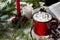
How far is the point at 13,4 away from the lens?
1019 millimetres

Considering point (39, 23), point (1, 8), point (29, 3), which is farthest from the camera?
point (29, 3)

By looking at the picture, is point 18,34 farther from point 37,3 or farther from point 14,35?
point 37,3

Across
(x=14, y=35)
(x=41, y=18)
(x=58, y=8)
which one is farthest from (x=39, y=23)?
(x=58, y=8)

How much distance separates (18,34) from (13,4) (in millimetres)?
267

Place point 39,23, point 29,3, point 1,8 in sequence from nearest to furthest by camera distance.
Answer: point 39,23 → point 1,8 → point 29,3

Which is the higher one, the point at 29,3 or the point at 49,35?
the point at 29,3

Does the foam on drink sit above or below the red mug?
above

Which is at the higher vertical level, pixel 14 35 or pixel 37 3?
pixel 37 3

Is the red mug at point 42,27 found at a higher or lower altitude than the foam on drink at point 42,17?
lower

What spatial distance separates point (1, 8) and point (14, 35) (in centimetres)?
21

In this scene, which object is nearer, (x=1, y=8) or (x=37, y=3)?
(x=1, y=8)

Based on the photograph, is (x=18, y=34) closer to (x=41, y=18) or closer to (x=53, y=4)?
(x=41, y=18)

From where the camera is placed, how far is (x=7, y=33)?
86 centimetres

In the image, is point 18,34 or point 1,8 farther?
point 1,8
